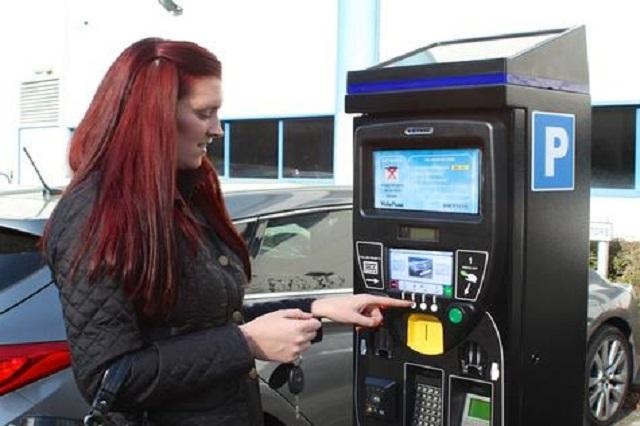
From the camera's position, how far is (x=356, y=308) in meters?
2.49

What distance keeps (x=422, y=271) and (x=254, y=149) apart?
11.3 metres

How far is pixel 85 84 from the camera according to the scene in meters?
16.4

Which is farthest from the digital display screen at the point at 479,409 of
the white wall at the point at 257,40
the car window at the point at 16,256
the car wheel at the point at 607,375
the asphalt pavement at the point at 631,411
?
the white wall at the point at 257,40

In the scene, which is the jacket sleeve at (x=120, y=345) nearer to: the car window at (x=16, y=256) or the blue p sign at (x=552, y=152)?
the blue p sign at (x=552, y=152)

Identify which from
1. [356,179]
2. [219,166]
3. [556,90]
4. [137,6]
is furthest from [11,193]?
[137,6]

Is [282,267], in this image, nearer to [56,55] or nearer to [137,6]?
[137,6]

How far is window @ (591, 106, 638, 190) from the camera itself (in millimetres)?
9695

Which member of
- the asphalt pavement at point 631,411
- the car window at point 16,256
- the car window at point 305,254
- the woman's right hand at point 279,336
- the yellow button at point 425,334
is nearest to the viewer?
the woman's right hand at point 279,336

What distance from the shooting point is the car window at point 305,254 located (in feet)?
12.6

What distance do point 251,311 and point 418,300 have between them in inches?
20.4

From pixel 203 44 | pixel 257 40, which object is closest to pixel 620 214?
pixel 257 40

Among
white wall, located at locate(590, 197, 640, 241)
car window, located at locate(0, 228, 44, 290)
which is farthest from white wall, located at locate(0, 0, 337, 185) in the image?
car window, located at locate(0, 228, 44, 290)

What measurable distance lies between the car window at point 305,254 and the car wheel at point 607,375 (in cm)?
184

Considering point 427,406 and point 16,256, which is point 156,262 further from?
point 16,256
